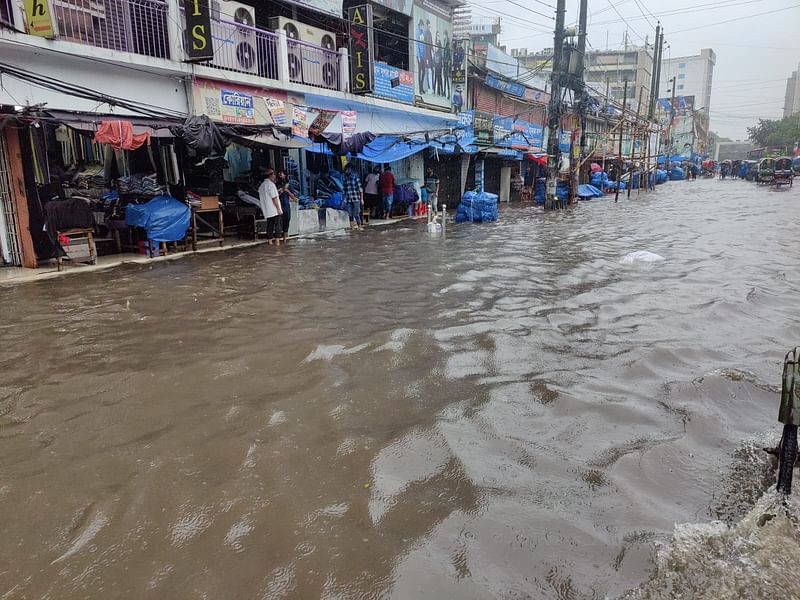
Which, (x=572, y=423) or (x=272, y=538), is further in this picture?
(x=572, y=423)

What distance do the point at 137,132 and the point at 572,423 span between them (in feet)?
30.3

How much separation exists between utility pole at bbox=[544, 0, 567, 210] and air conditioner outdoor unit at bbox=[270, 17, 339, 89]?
31.3ft

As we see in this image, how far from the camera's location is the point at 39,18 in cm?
952

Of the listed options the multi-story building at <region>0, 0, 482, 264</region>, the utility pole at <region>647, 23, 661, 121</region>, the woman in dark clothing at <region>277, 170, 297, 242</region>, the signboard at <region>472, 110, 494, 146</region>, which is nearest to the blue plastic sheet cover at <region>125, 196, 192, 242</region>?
the multi-story building at <region>0, 0, 482, 264</region>

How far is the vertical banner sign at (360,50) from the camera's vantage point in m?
17.1

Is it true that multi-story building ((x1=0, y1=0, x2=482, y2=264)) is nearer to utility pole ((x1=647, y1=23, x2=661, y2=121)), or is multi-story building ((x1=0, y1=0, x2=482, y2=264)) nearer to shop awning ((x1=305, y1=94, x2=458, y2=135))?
shop awning ((x1=305, y1=94, x2=458, y2=135))

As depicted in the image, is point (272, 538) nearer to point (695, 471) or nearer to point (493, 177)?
point (695, 471)

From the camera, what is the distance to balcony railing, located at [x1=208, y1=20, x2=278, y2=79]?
45.0 ft

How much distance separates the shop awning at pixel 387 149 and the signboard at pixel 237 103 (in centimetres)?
175

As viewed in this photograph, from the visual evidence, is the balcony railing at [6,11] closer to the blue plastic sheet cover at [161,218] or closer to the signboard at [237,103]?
the blue plastic sheet cover at [161,218]

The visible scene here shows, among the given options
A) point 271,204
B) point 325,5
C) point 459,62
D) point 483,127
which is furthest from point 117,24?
point 483,127

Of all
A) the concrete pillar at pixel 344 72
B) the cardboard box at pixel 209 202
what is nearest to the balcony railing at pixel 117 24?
the cardboard box at pixel 209 202

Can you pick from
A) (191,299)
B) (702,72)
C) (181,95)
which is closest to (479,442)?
(191,299)

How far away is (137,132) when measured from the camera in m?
10.0
